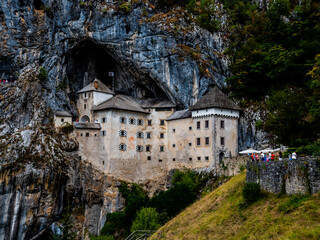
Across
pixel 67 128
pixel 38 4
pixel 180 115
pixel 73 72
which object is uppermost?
pixel 38 4

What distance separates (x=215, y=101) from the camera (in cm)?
5238

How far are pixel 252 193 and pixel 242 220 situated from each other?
275 cm

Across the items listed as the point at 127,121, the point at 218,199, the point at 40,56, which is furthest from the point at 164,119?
the point at 218,199

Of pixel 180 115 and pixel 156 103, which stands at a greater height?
pixel 156 103

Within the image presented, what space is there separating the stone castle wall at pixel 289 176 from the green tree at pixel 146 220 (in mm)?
18745

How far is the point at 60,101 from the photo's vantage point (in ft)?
197

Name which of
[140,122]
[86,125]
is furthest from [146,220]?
[86,125]

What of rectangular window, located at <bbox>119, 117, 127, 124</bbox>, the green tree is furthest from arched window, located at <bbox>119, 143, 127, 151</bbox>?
the green tree

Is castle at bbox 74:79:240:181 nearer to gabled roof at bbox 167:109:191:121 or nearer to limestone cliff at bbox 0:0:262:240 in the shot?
gabled roof at bbox 167:109:191:121

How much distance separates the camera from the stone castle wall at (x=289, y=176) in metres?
23.0

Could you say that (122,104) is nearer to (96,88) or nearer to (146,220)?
(96,88)

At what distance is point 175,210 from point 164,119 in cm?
1786

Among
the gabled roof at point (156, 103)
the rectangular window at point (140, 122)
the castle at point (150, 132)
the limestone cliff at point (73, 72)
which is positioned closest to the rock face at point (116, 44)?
the limestone cliff at point (73, 72)

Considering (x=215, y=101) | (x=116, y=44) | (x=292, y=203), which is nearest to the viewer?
(x=292, y=203)
